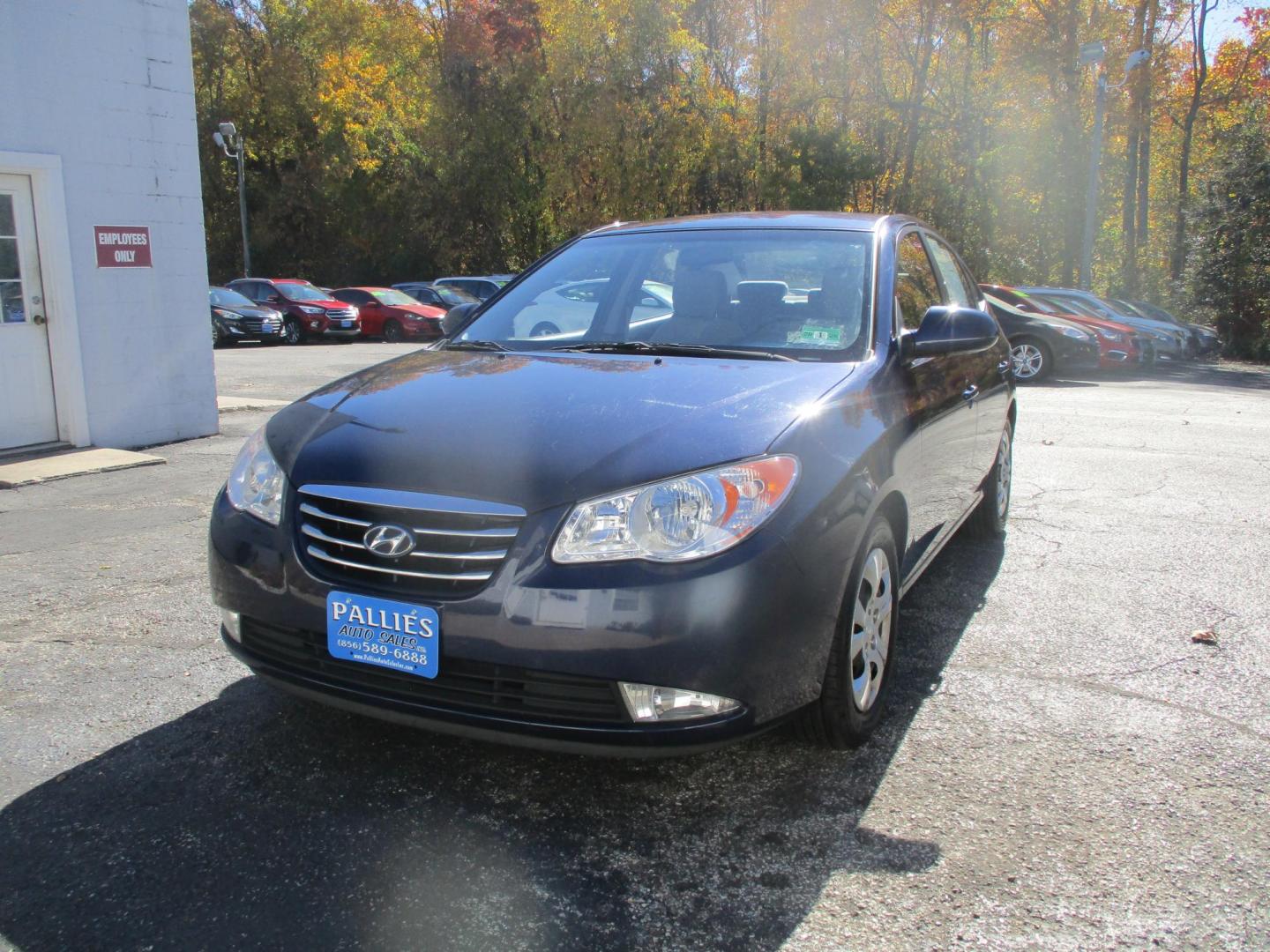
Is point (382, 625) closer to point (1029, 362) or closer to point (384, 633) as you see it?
point (384, 633)

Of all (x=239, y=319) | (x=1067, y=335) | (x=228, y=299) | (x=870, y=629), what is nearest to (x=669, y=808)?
(x=870, y=629)

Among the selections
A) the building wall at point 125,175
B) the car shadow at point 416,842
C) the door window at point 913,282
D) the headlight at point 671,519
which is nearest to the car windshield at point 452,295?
the building wall at point 125,175

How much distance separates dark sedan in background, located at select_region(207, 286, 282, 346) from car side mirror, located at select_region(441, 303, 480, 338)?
1989cm

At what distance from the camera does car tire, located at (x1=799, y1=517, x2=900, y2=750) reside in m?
2.81

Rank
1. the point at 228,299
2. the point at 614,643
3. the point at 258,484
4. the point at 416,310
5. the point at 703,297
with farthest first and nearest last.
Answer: the point at 416,310 < the point at 228,299 < the point at 703,297 < the point at 258,484 < the point at 614,643

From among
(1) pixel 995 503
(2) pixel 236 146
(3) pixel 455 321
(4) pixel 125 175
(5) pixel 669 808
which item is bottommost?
(5) pixel 669 808

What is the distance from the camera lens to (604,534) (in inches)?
96.3

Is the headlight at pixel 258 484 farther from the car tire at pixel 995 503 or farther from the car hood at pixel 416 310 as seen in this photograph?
the car hood at pixel 416 310

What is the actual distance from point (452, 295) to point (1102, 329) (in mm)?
16160

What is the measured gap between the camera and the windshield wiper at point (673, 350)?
3.39m

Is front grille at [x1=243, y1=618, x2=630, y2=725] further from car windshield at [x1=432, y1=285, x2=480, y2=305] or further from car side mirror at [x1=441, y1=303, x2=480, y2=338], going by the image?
car windshield at [x1=432, y1=285, x2=480, y2=305]

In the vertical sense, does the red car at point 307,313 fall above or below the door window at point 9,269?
below

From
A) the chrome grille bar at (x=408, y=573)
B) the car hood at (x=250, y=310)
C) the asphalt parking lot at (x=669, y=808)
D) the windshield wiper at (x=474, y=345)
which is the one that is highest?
the windshield wiper at (x=474, y=345)

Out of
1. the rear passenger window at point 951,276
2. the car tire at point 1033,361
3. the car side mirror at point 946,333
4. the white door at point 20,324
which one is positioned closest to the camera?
the car side mirror at point 946,333
